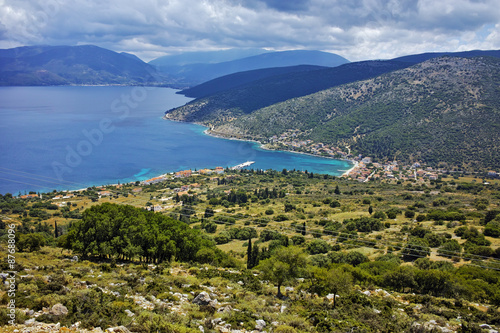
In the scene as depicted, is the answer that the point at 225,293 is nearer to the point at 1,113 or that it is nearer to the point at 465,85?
the point at 465,85

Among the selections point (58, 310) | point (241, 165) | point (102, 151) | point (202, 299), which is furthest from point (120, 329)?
point (102, 151)

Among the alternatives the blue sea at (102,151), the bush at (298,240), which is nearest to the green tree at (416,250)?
the bush at (298,240)

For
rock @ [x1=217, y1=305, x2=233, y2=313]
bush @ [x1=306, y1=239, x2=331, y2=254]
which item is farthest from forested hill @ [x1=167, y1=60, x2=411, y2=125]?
rock @ [x1=217, y1=305, x2=233, y2=313]

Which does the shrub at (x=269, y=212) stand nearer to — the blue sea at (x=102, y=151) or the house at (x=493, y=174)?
the blue sea at (x=102, y=151)

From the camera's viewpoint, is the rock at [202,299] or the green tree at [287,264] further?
the green tree at [287,264]

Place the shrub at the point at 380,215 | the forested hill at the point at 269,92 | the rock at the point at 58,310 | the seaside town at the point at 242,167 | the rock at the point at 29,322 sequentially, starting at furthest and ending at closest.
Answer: the forested hill at the point at 269,92 → the seaside town at the point at 242,167 → the shrub at the point at 380,215 → the rock at the point at 58,310 → the rock at the point at 29,322
